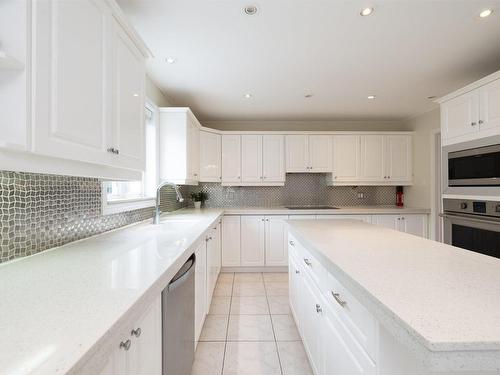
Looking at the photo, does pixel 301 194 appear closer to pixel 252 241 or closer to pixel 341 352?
pixel 252 241

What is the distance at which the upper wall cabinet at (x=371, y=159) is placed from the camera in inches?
159

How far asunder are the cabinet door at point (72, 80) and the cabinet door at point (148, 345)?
0.67m

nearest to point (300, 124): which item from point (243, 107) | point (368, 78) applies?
point (243, 107)

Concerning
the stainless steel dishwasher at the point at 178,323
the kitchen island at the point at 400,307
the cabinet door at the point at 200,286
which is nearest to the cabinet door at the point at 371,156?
the kitchen island at the point at 400,307

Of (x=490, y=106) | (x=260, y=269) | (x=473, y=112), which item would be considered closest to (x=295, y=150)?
(x=260, y=269)

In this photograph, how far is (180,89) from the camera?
117 inches

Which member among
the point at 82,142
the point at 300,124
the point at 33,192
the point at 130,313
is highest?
the point at 300,124

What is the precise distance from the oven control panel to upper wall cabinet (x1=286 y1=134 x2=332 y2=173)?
180 cm

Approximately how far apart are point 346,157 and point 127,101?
3.50 meters

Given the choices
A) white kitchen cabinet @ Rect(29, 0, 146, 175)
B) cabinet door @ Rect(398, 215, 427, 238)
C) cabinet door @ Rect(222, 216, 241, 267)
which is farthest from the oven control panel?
white kitchen cabinet @ Rect(29, 0, 146, 175)

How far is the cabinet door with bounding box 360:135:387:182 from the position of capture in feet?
13.3

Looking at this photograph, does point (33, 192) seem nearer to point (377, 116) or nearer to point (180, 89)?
point (180, 89)

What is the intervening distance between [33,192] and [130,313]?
0.89m

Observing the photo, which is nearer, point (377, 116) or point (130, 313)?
point (130, 313)
